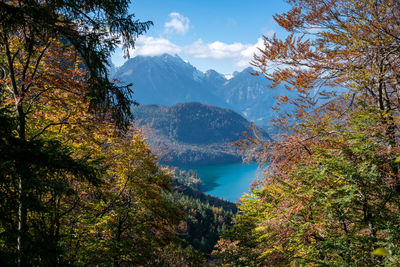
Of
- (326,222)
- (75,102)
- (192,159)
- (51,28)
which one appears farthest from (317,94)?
(192,159)

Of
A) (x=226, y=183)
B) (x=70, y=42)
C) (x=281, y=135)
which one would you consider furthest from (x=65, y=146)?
(x=226, y=183)

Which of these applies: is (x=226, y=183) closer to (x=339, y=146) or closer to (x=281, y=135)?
(x=281, y=135)

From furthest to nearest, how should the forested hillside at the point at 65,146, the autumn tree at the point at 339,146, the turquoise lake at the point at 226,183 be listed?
the turquoise lake at the point at 226,183 → the autumn tree at the point at 339,146 → the forested hillside at the point at 65,146

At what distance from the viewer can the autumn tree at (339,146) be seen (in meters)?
4.31

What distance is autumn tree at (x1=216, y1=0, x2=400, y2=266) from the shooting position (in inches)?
170

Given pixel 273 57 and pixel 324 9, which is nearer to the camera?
pixel 324 9

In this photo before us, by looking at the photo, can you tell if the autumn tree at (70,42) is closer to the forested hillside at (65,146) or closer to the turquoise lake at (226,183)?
the forested hillside at (65,146)

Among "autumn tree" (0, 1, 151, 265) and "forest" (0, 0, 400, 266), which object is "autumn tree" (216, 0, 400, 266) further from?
"autumn tree" (0, 1, 151, 265)

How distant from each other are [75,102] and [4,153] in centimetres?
311

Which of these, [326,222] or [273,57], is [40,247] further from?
[273,57]

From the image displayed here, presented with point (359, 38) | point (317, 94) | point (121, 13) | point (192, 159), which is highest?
point (121, 13)

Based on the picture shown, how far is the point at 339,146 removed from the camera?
16.0 feet

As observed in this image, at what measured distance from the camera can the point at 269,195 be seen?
6.54m

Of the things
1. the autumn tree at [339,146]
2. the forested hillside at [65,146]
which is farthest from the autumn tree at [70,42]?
the autumn tree at [339,146]
